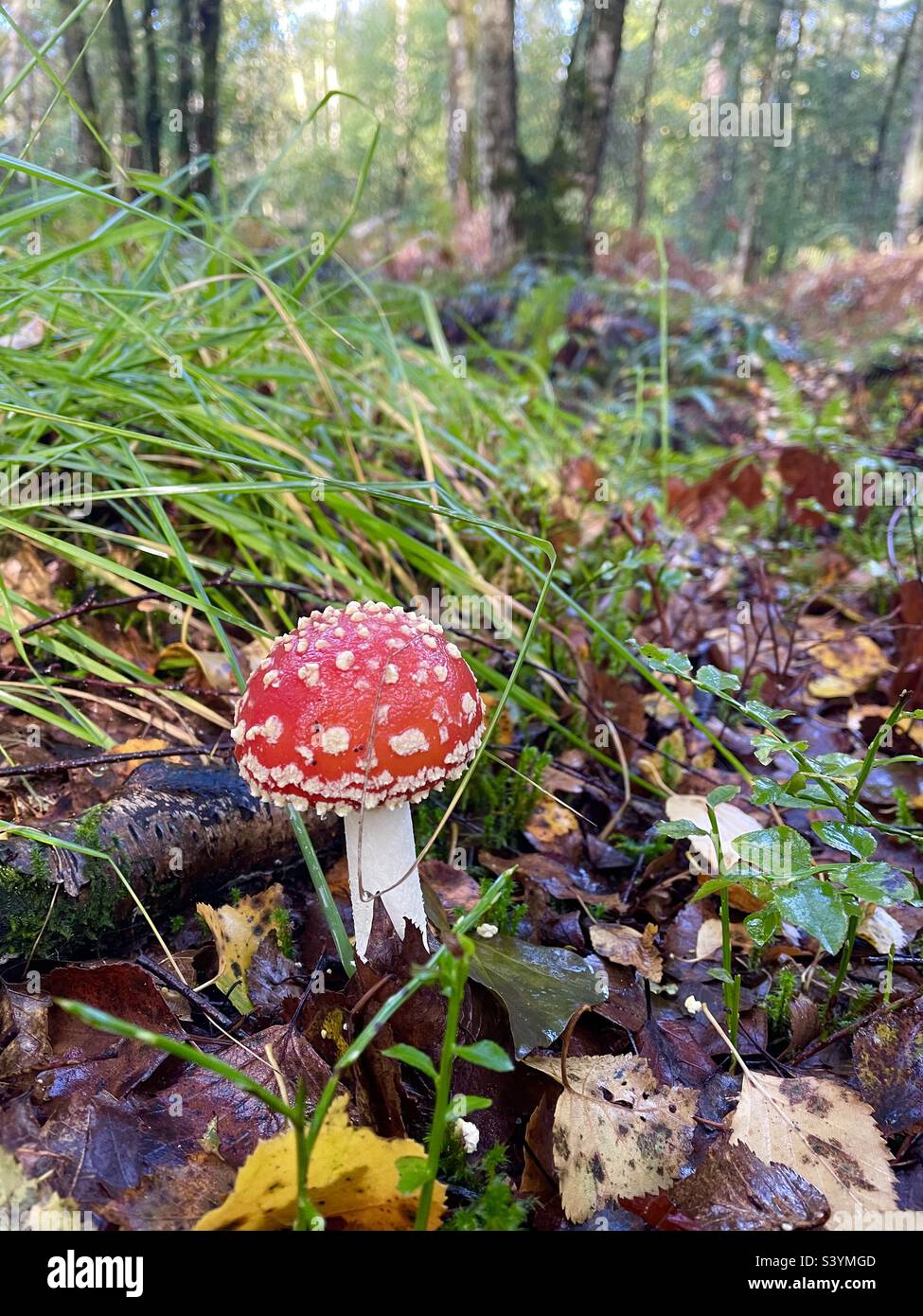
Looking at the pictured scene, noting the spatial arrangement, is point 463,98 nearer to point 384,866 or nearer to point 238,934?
point 384,866

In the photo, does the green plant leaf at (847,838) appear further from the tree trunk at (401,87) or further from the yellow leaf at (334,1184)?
the tree trunk at (401,87)

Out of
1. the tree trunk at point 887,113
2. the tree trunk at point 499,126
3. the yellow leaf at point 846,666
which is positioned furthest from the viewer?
the tree trunk at point 887,113

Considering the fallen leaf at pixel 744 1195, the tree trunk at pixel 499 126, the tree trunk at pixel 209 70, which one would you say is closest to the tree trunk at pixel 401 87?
the tree trunk at pixel 209 70

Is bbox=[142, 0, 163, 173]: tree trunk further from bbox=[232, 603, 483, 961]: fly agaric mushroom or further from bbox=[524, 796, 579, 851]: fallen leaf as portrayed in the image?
bbox=[232, 603, 483, 961]: fly agaric mushroom

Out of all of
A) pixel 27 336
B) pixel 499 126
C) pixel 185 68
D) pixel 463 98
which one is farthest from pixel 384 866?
pixel 463 98

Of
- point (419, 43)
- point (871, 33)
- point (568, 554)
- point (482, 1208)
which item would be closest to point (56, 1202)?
point (482, 1208)

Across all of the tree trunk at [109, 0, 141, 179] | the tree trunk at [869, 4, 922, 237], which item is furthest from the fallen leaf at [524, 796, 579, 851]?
the tree trunk at [869, 4, 922, 237]
